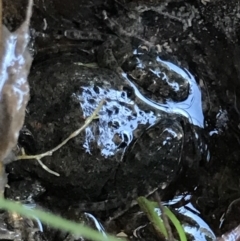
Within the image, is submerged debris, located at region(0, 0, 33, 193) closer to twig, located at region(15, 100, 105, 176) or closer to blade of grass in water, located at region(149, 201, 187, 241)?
twig, located at region(15, 100, 105, 176)

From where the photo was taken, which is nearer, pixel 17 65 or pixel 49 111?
pixel 17 65

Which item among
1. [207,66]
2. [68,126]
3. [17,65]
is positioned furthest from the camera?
[207,66]

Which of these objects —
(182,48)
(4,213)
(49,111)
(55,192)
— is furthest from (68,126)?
(182,48)

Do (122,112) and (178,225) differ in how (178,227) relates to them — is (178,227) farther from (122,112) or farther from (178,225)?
(122,112)

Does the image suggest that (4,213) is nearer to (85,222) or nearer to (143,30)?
(85,222)

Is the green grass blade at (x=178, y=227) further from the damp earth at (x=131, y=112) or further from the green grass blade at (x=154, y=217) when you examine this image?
the damp earth at (x=131, y=112)

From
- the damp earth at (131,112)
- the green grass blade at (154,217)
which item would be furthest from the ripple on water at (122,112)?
the green grass blade at (154,217)

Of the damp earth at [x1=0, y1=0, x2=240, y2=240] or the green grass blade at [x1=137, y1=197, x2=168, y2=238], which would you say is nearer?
the green grass blade at [x1=137, y1=197, x2=168, y2=238]

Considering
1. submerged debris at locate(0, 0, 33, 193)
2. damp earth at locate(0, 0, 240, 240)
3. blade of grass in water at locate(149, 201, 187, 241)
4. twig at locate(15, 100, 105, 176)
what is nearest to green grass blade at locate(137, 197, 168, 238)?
blade of grass in water at locate(149, 201, 187, 241)

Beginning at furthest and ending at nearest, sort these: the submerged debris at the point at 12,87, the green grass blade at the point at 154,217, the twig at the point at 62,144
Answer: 1. the twig at the point at 62,144
2. the green grass blade at the point at 154,217
3. the submerged debris at the point at 12,87
